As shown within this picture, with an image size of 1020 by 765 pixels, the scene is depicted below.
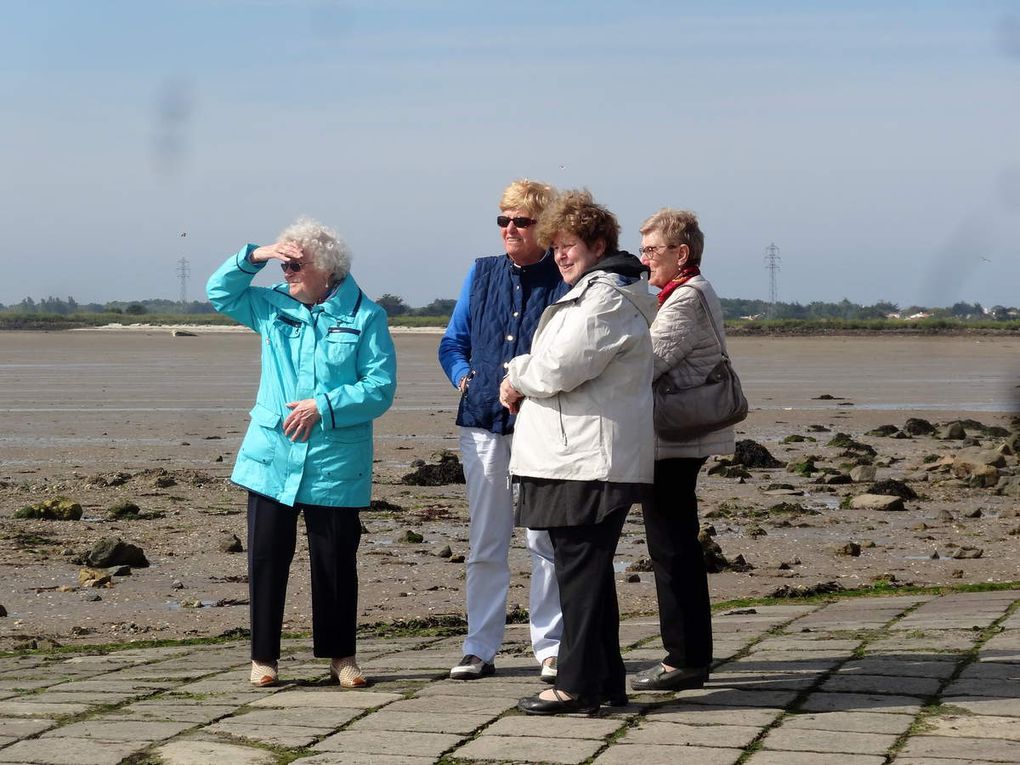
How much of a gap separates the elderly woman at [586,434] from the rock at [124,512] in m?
7.74

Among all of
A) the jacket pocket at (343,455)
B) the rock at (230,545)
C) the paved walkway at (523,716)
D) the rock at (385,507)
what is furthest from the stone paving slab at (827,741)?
the rock at (385,507)

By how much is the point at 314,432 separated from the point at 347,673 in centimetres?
107

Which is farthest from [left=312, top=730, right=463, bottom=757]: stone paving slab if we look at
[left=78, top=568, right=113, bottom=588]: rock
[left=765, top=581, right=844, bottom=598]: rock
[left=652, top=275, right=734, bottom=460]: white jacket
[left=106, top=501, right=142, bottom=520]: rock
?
[left=106, top=501, right=142, bottom=520]: rock

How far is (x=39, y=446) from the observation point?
18656mm

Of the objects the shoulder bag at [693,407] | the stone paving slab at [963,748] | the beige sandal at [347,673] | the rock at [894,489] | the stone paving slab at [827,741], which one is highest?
the shoulder bag at [693,407]

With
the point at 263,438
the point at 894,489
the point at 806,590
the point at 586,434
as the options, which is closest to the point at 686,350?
the point at 586,434

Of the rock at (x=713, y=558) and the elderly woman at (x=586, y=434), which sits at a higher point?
the elderly woman at (x=586, y=434)

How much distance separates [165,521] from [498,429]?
22.8ft

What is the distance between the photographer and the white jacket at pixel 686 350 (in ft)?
19.2

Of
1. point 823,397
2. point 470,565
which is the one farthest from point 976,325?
point 470,565

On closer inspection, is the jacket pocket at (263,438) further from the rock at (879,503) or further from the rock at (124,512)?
the rock at (879,503)

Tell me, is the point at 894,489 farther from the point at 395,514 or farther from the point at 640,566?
the point at 395,514

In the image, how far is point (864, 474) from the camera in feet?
50.7

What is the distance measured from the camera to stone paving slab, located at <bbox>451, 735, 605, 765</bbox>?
16.1ft
